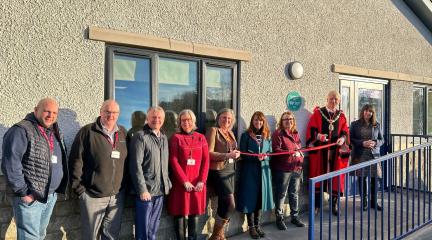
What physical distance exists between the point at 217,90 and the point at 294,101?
1.33 metres

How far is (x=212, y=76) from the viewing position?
4.98m

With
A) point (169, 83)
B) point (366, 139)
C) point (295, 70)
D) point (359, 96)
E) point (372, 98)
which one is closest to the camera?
point (169, 83)

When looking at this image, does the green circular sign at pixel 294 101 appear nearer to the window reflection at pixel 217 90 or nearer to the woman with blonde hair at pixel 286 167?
the woman with blonde hair at pixel 286 167

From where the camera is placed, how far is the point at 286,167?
509 cm

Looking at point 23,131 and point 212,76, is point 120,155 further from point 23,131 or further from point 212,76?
point 212,76

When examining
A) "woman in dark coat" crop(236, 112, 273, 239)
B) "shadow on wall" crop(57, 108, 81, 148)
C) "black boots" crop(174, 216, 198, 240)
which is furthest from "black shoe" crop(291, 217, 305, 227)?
"shadow on wall" crop(57, 108, 81, 148)

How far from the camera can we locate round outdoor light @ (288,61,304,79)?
18.4 feet

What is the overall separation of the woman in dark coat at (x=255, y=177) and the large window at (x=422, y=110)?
4759mm

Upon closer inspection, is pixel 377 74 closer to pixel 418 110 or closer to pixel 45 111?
pixel 418 110

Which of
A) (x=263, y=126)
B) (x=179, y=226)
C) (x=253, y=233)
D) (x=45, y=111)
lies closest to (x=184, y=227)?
(x=179, y=226)

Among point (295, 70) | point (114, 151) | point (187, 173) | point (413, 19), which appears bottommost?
point (187, 173)

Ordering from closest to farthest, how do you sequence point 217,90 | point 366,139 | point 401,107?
point 217,90
point 366,139
point 401,107

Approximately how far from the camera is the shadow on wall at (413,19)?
7.71 m

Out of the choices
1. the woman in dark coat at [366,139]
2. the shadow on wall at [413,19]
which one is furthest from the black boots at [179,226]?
the shadow on wall at [413,19]
